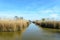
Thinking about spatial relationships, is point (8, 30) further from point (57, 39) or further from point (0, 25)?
point (57, 39)

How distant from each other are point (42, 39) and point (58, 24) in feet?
38.3

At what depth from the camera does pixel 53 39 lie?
10281 millimetres

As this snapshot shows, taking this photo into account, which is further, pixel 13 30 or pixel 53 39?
pixel 13 30

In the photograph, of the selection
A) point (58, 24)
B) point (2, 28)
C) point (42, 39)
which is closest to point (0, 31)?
point (2, 28)

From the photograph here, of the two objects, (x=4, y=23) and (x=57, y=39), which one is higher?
(x=4, y=23)

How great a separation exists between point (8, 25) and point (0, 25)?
0.89 meters

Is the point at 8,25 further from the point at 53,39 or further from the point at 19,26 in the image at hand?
the point at 53,39

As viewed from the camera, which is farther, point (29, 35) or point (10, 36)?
point (29, 35)

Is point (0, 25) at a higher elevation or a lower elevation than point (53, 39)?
higher

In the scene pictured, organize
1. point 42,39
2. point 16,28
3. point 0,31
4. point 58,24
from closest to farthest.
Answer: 1. point 42,39
2. point 0,31
3. point 16,28
4. point 58,24

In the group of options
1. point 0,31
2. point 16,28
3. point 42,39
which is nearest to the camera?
point 42,39

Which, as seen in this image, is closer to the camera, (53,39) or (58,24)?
(53,39)

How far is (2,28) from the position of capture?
14.4 metres

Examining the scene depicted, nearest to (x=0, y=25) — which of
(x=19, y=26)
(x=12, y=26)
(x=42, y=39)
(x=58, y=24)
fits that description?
(x=12, y=26)
